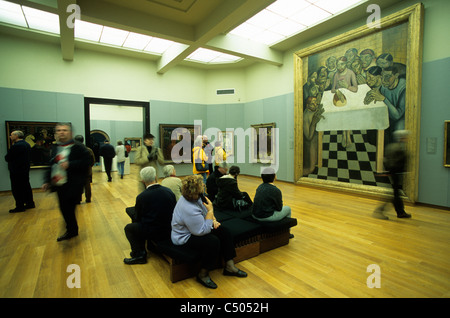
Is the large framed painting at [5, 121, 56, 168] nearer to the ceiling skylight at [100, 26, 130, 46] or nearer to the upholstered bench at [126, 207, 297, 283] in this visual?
the ceiling skylight at [100, 26, 130, 46]

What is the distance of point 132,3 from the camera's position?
19.9 ft

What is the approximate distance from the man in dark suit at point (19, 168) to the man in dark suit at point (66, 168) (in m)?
2.44

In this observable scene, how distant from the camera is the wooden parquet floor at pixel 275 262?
2568 mm

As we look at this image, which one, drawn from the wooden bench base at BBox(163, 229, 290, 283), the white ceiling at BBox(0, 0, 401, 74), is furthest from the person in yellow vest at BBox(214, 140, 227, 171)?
→ the white ceiling at BBox(0, 0, 401, 74)

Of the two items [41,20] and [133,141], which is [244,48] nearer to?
[41,20]

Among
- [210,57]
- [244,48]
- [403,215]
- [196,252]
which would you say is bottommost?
[403,215]

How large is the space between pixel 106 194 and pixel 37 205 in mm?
1770

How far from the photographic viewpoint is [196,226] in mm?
2529

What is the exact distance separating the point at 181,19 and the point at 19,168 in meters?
5.85

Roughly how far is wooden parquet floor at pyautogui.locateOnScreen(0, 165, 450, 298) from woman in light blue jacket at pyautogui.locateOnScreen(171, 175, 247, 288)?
1.07 feet

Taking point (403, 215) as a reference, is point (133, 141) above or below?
above

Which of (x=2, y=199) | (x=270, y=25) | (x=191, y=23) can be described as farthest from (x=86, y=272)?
(x=270, y=25)

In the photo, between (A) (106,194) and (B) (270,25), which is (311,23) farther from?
(A) (106,194)

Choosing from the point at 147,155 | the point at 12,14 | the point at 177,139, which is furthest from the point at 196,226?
the point at 177,139
